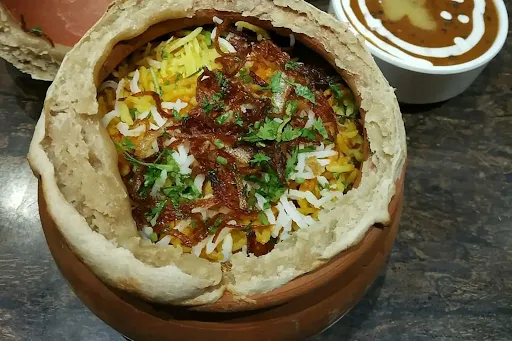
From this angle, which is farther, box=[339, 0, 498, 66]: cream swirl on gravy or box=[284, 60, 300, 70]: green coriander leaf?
box=[339, 0, 498, 66]: cream swirl on gravy

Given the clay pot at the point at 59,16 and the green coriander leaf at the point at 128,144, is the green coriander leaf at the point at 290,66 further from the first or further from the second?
the clay pot at the point at 59,16

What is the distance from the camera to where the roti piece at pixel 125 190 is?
2.68ft

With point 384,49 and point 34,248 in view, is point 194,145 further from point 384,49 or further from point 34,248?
point 384,49

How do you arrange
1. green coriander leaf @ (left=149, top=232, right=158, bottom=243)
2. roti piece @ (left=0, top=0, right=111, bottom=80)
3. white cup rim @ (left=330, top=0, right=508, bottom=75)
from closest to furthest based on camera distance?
green coriander leaf @ (left=149, top=232, right=158, bottom=243)
roti piece @ (left=0, top=0, right=111, bottom=80)
white cup rim @ (left=330, top=0, right=508, bottom=75)

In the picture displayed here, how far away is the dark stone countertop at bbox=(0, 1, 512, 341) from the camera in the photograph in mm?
1289

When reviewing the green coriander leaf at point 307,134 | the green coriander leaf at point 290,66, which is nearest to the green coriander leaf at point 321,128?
the green coriander leaf at point 307,134

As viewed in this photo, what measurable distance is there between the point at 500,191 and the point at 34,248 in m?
1.14

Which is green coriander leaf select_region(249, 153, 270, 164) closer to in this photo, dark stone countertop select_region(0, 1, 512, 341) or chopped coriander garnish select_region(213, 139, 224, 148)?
chopped coriander garnish select_region(213, 139, 224, 148)

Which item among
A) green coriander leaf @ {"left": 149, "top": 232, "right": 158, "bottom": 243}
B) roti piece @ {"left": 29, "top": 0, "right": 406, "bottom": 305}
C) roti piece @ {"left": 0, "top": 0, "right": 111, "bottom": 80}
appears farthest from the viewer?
roti piece @ {"left": 0, "top": 0, "right": 111, "bottom": 80}

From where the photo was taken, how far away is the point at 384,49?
1.60m

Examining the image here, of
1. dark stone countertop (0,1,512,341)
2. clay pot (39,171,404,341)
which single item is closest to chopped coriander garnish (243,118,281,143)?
clay pot (39,171,404,341)

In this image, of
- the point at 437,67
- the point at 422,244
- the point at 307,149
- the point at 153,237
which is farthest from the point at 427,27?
the point at 153,237

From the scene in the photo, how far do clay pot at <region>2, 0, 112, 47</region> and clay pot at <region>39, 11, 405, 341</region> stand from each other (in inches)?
23.1

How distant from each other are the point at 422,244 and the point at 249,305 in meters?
0.73
